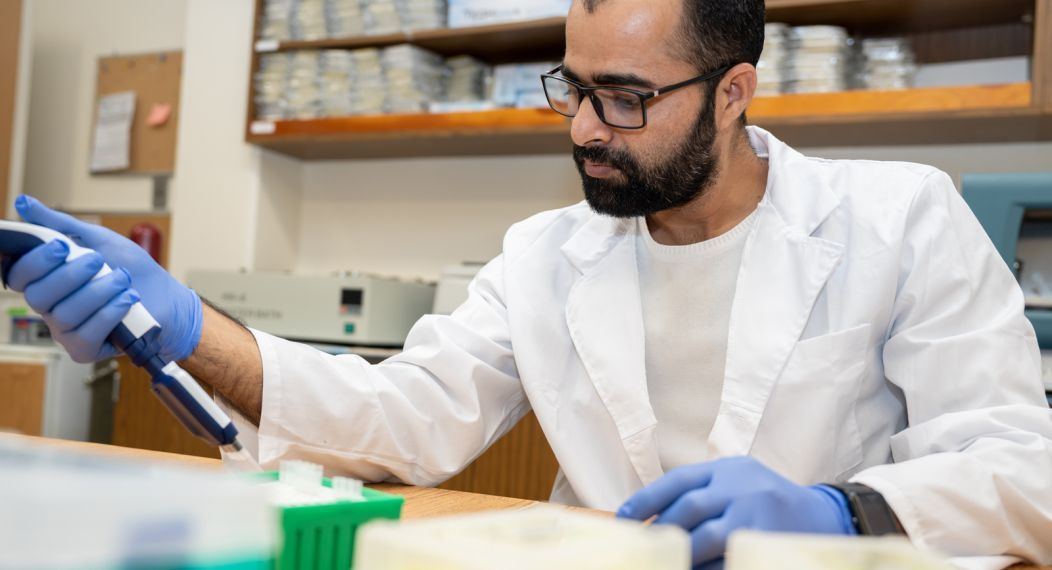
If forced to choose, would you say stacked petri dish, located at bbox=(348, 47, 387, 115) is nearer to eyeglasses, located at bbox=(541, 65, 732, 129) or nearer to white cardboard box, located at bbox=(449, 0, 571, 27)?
white cardboard box, located at bbox=(449, 0, 571, 27)

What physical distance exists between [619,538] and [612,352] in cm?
81

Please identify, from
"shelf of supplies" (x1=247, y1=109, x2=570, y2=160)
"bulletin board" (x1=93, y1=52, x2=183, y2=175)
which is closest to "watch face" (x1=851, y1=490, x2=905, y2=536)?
"shelf of supplies" (x1=247, y1=109, x2=570, y2=160)

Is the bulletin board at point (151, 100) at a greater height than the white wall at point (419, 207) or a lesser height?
greater

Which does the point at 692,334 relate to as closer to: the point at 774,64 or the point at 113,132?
the point at 774,64

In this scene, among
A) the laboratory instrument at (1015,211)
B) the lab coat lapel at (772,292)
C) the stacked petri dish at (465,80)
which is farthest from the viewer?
the stacked petri dish at (465,80)

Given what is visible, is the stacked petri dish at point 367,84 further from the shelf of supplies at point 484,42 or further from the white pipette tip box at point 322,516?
the white pipette tip box at point 322,516

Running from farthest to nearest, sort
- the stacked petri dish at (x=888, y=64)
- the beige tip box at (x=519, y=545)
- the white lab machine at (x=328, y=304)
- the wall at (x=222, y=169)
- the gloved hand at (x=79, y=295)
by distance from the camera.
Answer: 1. the wall at (x=222, y=169)
2. the white lab machine at (x=328, y=304)
3. the stacked petri dish at (x=888, y=64)
4. the gloved hand at (x=79, y=295)
5. the beige tip box at (x=519, y=545)

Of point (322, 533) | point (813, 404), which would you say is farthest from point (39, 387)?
point (322, 533)

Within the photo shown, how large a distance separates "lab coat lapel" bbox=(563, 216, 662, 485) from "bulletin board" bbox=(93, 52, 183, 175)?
2.68 m

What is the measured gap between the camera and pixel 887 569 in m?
0.39

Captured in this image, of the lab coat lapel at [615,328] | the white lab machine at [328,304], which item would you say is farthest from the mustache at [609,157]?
the white lab machine at [328,304]

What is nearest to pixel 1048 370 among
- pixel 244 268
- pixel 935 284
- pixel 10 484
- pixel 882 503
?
pixel 935 284

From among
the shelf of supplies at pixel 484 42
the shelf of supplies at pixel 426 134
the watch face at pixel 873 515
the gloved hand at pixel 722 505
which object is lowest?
the watch face at pixel 873 515

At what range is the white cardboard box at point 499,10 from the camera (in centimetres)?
252
